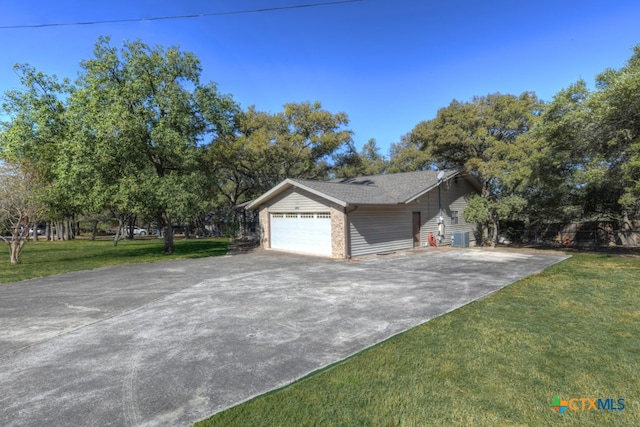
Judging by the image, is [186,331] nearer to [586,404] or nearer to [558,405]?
[558,405]

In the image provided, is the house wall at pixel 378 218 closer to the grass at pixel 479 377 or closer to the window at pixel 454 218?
the window at pixel 454 218

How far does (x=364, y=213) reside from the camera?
14.9 meters

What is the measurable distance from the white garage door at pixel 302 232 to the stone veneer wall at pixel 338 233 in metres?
0.47

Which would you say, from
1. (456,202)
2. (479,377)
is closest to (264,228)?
(456,202)

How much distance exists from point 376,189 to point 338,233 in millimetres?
4741

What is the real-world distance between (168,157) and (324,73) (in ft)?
30.8

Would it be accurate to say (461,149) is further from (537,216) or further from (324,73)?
(324,73)

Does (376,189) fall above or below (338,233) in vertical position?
above

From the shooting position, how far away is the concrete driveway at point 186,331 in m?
3.28

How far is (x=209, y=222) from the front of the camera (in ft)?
145

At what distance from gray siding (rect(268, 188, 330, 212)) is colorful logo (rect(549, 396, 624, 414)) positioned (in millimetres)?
11899

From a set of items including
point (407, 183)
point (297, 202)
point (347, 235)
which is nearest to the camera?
point (347, 235)

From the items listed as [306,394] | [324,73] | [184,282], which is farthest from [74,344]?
[324,73]

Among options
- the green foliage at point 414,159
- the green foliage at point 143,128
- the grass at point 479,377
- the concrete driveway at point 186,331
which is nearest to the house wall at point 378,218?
the green foliage at point 414,159
